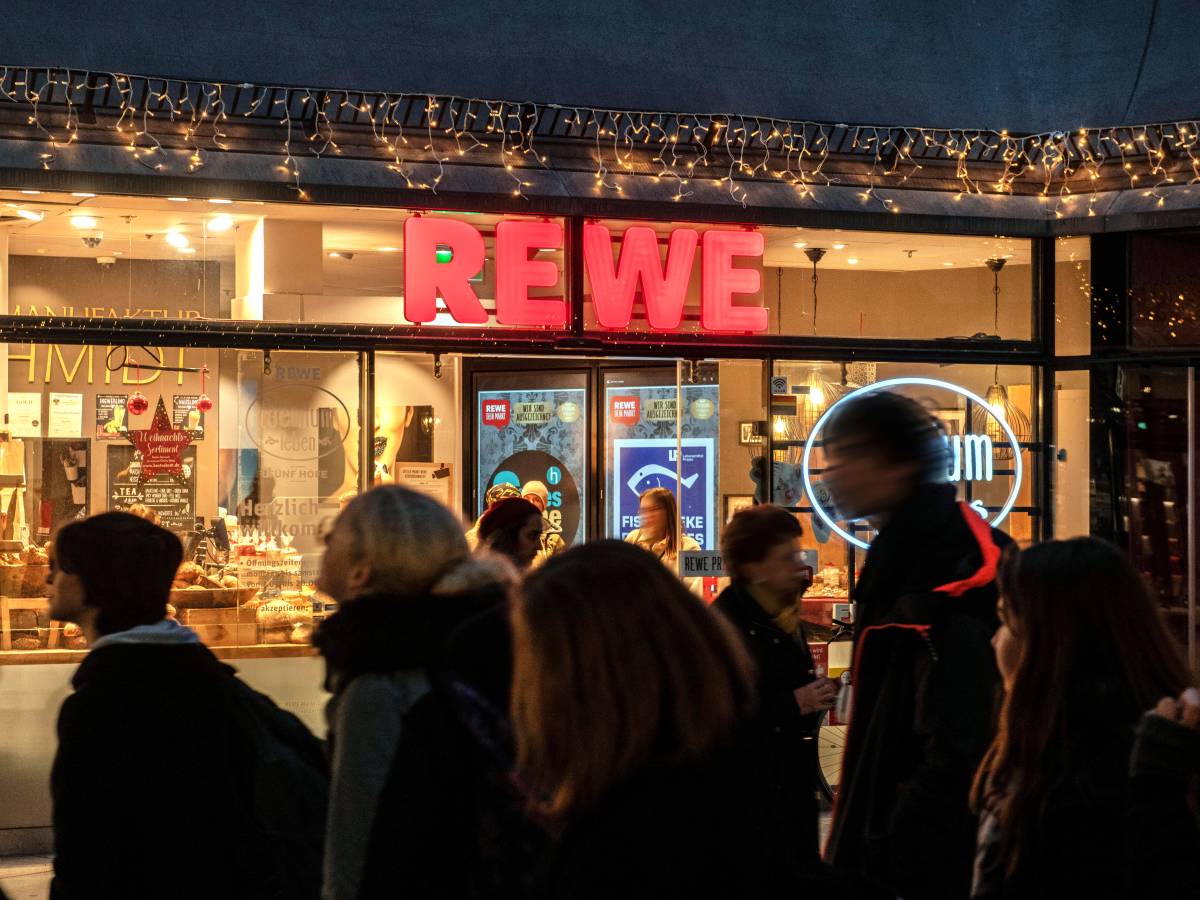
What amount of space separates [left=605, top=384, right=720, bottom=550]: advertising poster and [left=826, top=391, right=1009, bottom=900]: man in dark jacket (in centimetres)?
565

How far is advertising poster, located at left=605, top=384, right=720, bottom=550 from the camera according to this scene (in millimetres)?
9094

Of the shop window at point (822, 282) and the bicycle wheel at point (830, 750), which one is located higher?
the shop window at point (822, 282)

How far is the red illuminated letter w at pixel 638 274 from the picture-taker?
845 centimetres

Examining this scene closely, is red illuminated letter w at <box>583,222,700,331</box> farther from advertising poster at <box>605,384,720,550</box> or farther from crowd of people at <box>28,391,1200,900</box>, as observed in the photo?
crowd of people at <box>28,391,1200,900</box>

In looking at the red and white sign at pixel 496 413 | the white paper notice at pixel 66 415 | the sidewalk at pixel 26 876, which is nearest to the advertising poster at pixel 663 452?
the red and white sign at pixel 496 413

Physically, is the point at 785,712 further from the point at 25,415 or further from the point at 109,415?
the point at 25,415

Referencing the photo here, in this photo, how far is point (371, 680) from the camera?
2.63 meters

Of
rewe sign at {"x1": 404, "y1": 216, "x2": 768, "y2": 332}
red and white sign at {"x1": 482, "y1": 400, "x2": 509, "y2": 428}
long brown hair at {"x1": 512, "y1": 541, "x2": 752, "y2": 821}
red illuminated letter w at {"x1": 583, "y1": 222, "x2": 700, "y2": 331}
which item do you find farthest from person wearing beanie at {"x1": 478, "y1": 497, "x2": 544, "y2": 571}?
red and white sign at {"x1": 482, "y1": 400, "x2": 509, "y2": 428}

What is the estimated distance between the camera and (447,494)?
10781 mm

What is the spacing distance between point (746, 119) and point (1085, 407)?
2.85m

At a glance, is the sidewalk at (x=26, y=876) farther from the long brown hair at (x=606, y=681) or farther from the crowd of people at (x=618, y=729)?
the long brown hair at (x=606, y=681)

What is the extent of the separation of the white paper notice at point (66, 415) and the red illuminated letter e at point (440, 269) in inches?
73.2

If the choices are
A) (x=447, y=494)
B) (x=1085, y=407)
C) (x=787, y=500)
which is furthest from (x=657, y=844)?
(x=447, y=494)

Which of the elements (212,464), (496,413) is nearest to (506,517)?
(212,464)
